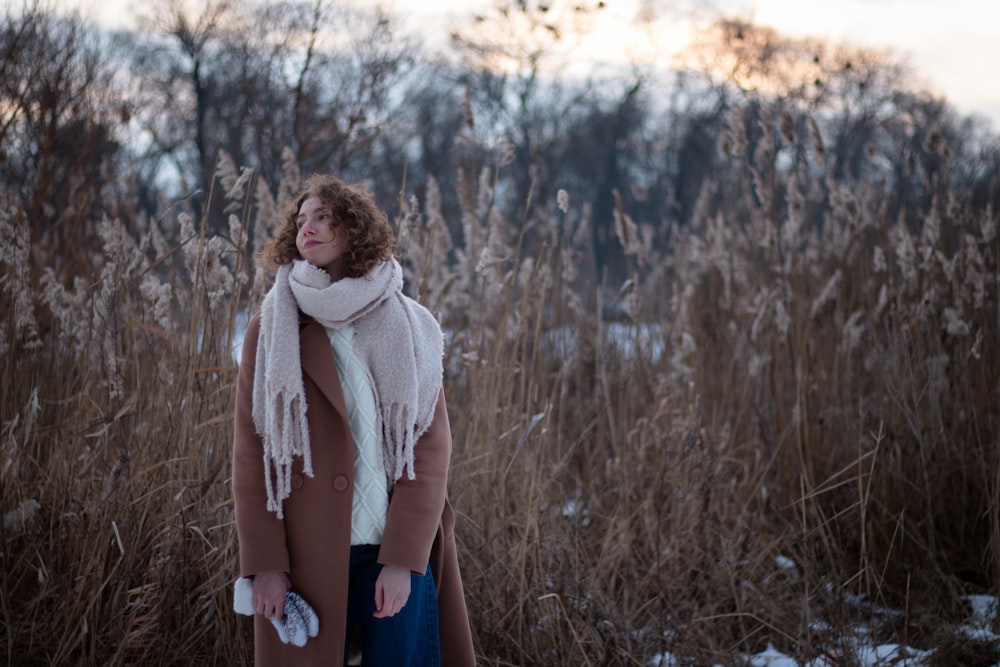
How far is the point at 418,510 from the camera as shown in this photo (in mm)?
1859

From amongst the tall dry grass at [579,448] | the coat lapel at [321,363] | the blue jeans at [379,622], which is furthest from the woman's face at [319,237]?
the tall dry grass at [579,448]

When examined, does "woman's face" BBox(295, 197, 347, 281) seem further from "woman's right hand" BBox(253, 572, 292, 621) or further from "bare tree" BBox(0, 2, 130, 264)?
"bare tree" BBox(0, 2, 130, 264)

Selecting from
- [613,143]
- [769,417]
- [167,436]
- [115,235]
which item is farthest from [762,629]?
[613,143]

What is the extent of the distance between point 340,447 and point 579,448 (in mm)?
2513

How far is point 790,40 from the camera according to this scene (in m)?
22.5

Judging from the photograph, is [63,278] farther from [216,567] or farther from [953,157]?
[953,157]

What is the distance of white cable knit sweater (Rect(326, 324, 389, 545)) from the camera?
1904 millimetres

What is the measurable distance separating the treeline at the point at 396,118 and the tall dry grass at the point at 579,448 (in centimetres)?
31

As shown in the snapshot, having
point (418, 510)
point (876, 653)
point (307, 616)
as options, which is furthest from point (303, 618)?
point (876, 653)

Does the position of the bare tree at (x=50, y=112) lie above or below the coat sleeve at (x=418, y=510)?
above

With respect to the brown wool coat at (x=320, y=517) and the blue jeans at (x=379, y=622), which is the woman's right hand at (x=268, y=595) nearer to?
the brown wool coat at (x=320, y=517)

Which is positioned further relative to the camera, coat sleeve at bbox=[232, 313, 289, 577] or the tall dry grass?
the tall dry grass

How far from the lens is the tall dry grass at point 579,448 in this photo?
8.41 ft

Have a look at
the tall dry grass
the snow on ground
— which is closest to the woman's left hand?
the tall dry grass
